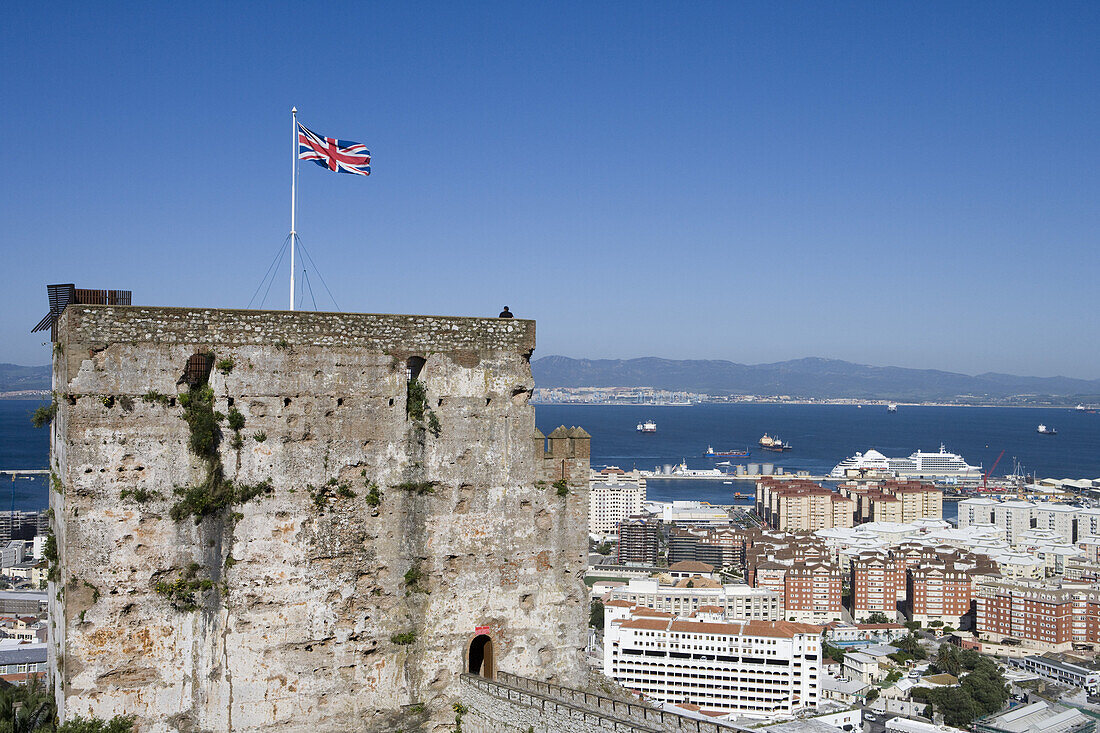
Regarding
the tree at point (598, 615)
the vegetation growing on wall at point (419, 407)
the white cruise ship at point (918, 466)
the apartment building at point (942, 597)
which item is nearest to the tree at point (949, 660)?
the apartment building at point (942, 597)

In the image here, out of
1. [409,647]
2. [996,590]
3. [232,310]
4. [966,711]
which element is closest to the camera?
[232,310]

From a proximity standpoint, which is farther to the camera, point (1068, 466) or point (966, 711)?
point (1068, 466)

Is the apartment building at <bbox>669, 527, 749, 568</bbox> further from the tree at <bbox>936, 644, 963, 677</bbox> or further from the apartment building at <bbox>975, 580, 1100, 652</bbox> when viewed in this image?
the tree at <bbox>936, 644, 963, 677</bbox>

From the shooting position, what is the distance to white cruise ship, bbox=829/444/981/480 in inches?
6732

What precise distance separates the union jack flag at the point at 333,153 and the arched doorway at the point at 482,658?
5539 mm

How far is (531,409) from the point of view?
36.0 feet

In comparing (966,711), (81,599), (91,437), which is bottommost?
(966,711)

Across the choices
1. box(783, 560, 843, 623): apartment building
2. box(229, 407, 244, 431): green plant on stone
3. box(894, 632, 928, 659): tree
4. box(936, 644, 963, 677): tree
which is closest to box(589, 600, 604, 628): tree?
box(783, 560, 843, 623): apartment building

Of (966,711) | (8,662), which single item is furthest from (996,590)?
(8,662)

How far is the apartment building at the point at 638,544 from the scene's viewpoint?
340 feet

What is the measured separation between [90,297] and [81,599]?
2849 millimetres

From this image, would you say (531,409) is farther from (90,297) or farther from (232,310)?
(90,297)

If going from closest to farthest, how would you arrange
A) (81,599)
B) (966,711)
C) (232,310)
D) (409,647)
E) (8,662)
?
(81,599), (232,310), (409,647), (8,662), (966,711)

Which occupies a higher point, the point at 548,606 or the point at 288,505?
the point at 288,505
